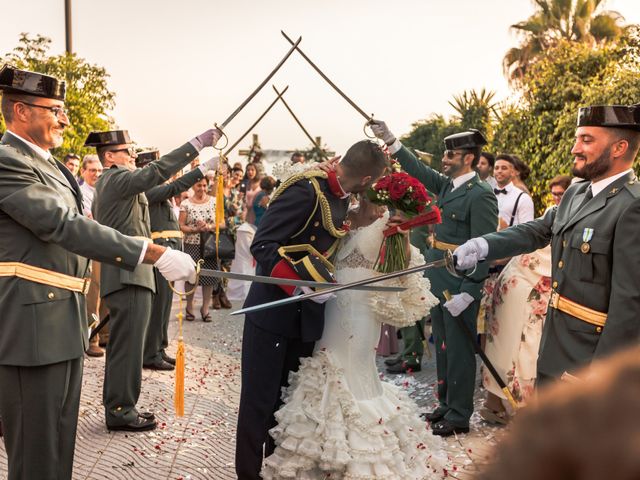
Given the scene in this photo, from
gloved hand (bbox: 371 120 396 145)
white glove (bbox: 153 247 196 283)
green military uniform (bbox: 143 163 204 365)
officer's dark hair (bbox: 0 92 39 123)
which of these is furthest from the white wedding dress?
green military uniform (bbox: 143 163 204 365)

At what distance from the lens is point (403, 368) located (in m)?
7.03

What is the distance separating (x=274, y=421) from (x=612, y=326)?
1.77 meters

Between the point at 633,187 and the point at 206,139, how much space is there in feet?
9.32

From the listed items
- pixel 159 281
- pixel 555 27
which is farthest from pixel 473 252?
pixel 555 27

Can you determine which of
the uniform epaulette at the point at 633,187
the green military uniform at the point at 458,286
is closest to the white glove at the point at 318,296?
the uniform epaulette at the point at 633,187

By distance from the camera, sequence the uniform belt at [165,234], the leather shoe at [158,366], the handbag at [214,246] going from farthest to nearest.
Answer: the handbag at [214,246] < the leather shoe at [158,366] < the uniform belt at [165,234]

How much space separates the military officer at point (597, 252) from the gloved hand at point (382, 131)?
76.2 inches

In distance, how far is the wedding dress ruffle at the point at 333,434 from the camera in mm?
3594

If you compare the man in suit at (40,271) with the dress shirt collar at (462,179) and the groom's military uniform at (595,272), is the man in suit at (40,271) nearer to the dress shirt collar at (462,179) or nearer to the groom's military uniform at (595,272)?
the groom's military uniform at (595,272)

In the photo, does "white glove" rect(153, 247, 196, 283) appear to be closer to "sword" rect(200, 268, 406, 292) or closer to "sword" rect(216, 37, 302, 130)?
"sword" rect(200, 268, 406, 292)

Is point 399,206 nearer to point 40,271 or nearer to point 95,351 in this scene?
point 40,271

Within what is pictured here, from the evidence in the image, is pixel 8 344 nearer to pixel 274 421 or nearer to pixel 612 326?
pixel 274 421

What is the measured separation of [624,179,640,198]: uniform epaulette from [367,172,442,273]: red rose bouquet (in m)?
1.06

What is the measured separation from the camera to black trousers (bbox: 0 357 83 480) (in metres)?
3.00
